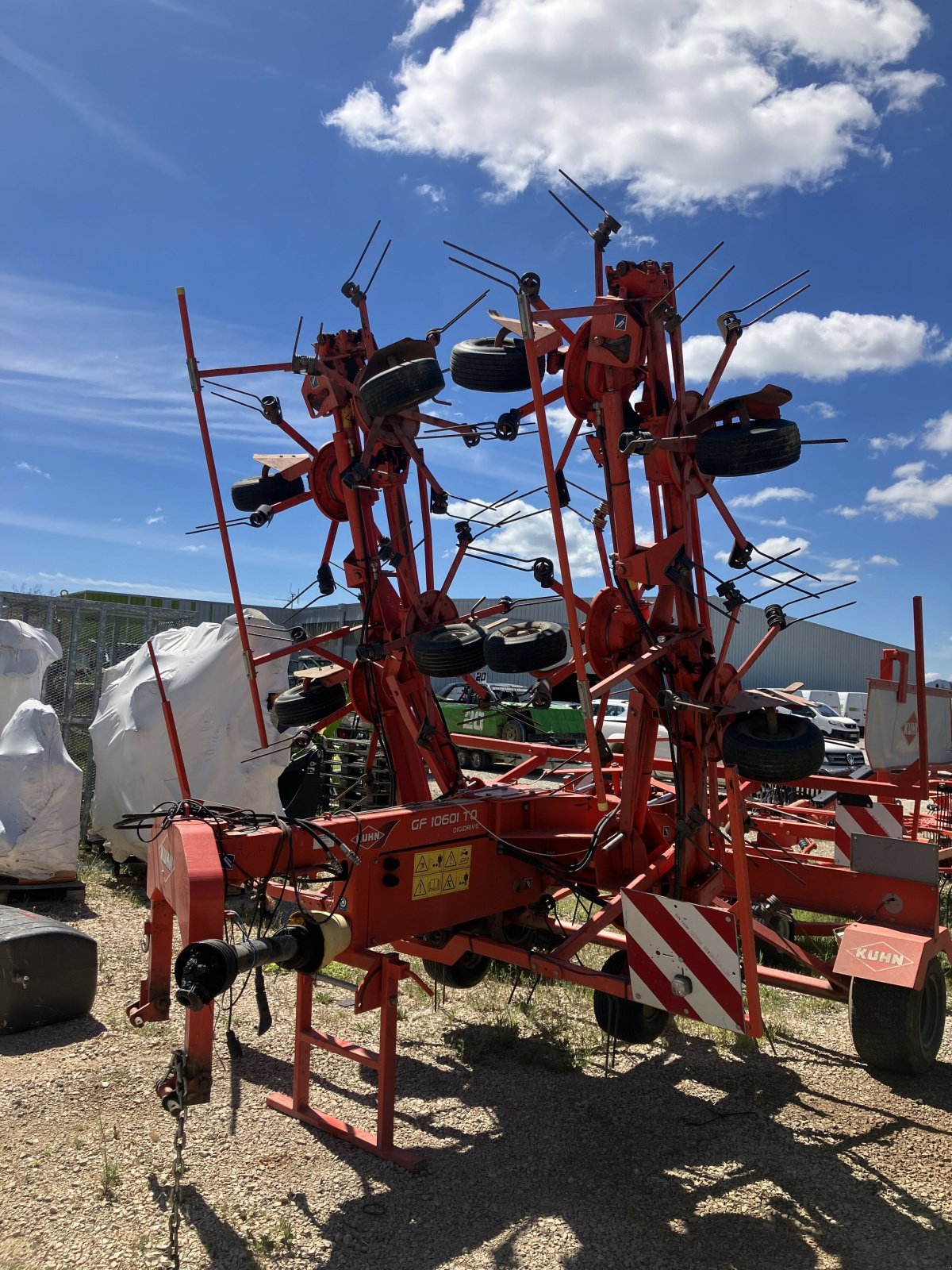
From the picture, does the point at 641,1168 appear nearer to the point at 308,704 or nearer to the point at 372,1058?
the point at 372,1058

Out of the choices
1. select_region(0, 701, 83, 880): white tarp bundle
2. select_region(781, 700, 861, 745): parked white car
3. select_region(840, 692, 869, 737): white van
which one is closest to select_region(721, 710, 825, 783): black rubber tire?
select_region(0, 701, 83, 880): white tarp bundle

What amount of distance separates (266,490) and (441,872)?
10.9 ft

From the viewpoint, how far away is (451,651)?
5.62 meters

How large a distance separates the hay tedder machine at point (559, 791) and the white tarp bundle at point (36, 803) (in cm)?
330

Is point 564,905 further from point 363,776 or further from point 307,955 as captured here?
point 307,955

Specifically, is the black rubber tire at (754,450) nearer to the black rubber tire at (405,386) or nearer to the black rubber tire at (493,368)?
the black rubber tire at (493,368)

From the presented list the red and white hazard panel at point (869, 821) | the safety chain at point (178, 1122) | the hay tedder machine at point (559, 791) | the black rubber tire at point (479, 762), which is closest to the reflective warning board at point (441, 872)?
the hay tedder machine at point (559, 791)

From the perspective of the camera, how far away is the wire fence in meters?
11.8

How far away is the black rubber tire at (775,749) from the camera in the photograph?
477cm

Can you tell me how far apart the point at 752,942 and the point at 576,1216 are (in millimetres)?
1288

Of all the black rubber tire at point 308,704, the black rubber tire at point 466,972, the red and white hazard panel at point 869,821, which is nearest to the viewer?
the black rubber tire at point 466,972

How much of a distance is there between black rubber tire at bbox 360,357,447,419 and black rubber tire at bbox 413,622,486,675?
1.28 meters

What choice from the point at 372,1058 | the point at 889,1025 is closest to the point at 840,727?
the point at 889,1025

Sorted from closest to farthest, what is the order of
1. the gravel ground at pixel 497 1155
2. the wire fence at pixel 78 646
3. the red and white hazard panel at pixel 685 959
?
the gravel ground at pixel 497 1155 → the red and white hazard panel at pixel 685 959 → the wire fence at pixel 78 646
